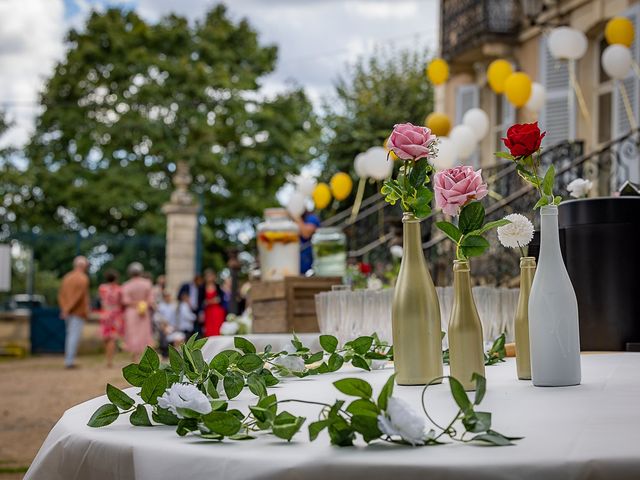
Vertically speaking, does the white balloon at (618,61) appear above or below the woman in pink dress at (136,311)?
above

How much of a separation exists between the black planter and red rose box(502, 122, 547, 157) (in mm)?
1036

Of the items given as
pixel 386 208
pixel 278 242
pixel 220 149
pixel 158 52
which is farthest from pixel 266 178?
pixel 278 242

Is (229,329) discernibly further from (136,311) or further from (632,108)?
(136,311)

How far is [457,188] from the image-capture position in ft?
6.36

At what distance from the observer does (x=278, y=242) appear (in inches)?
238

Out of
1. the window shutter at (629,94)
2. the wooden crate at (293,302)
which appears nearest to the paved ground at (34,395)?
the wooden crate at (293,302)

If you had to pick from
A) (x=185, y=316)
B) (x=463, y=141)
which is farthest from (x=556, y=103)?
(x=185, y=316)

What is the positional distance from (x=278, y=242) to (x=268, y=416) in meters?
4.58

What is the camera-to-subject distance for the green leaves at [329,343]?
84.7 inches

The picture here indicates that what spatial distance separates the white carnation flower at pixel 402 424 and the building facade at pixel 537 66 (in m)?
11.3

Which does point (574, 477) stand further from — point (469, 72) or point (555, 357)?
point (469, 72)

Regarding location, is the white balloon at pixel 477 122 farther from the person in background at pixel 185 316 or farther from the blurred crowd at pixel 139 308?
the person in background at pixel 185 316

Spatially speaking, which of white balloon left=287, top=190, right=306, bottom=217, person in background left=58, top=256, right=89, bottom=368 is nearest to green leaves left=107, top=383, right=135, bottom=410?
white balloon left=287, top=190, right=306, bottom=217

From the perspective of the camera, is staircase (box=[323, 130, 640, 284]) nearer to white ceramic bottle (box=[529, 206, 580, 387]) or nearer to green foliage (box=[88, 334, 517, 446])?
white ceramic bottle (box=[529, 206, 580, 387])
